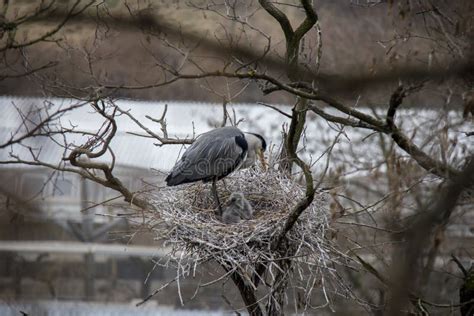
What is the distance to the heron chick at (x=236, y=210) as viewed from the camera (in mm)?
3241

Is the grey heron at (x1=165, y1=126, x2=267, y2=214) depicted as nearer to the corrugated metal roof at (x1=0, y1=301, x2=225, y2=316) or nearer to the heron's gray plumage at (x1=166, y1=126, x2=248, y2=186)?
the heron's gray plumage at (x1=166, y1=126, x2=248, y2=186)

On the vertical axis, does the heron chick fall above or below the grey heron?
below

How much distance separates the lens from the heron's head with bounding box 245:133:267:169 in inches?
144

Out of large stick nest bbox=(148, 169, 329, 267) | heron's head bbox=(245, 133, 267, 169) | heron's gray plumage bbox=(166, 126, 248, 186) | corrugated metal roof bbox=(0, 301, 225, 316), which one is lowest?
corrugated metal roof bbox=(0, 301, 225, 316)

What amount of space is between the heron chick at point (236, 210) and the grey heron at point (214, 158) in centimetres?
11

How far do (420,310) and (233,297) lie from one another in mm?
1810

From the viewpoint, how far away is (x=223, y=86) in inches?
167

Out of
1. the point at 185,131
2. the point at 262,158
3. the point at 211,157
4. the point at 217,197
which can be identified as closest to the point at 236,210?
the point at 217,197

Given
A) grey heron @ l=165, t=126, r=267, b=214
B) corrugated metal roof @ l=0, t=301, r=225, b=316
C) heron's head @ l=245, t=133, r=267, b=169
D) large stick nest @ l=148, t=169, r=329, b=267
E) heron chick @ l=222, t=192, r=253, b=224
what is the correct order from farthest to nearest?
corrugated metal roof @ l=0, t=301, r=225, b=316, heron's head @ l=245, t=133, r=267, b=169, grey heron @ l=165, t=126, r=267, b=214, heron chick @ l=222, t=192, r=253, b=224, large stick nest @ l=148, t=169, r=329, b=267

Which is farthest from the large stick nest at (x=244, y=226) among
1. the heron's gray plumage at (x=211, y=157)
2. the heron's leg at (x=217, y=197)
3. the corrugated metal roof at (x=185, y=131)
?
the corrugated metal roof at (x=185, y=131)

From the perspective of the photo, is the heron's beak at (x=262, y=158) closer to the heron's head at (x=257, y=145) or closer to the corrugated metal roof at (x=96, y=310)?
the heron's head at (x=257, y=145)

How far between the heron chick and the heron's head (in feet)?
1.19

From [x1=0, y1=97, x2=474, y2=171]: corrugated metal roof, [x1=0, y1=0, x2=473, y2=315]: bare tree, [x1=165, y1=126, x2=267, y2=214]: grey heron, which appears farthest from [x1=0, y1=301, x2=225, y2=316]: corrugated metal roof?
[x1=165, y1=126, x2=267, y2=214]: grey heron

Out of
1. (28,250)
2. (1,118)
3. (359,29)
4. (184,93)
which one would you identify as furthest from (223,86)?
(28,250)
